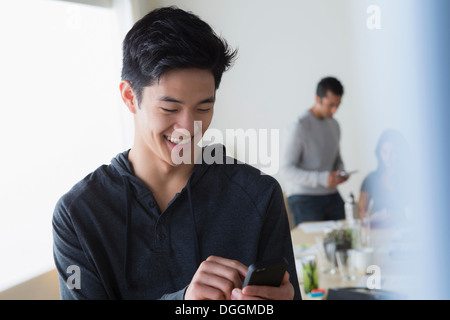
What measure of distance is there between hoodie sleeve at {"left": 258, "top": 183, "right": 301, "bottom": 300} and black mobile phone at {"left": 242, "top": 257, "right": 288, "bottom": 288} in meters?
0.19

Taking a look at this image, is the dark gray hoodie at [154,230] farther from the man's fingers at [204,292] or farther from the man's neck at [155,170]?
the man's fingers at [204,292]

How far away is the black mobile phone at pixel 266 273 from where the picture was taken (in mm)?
575

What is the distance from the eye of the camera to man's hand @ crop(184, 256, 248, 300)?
59cm

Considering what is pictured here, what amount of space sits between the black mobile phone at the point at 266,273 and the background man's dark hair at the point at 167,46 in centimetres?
29

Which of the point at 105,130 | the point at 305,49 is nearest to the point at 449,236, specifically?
the point at 105,130

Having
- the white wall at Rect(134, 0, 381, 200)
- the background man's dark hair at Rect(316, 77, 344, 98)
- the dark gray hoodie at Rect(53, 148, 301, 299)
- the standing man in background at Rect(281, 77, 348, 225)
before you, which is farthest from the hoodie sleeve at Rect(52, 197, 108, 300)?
the white wall at Rect(134, 0, 381, 200)

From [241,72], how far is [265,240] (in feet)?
9.79

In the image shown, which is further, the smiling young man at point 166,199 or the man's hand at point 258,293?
the smiling young man at point 166,199

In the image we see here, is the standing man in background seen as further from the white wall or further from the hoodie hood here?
the hoodie hood

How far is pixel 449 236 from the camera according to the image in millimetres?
784

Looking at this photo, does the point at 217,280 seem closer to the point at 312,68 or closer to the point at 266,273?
the point at 266,273

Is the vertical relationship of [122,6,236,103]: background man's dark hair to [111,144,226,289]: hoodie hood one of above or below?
above

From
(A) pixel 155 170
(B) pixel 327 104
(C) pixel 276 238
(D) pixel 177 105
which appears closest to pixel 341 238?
(C) pixel 276 238

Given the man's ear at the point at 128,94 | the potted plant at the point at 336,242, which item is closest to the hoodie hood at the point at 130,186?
Answer: the man's ear at the point at 128,94
